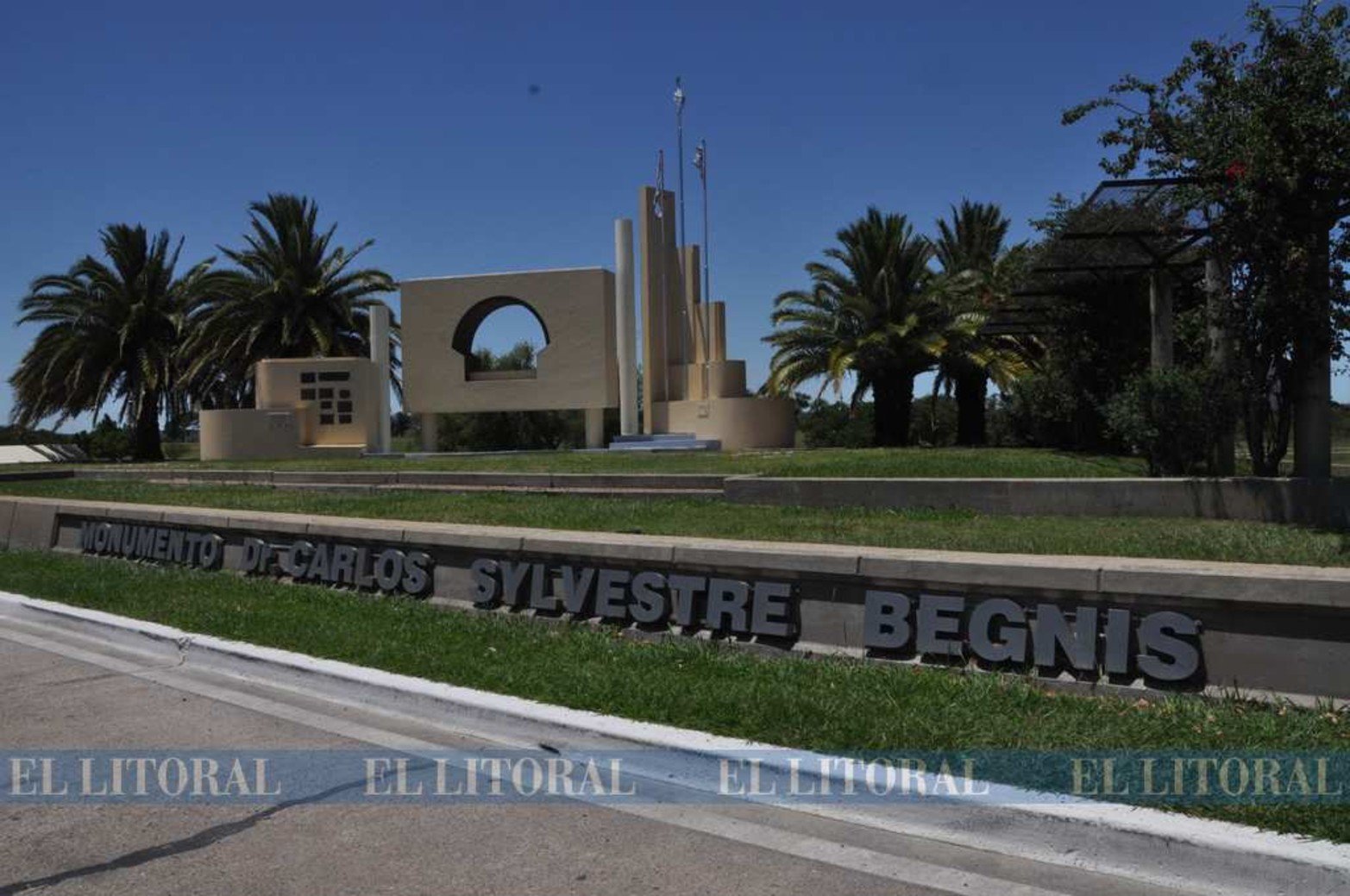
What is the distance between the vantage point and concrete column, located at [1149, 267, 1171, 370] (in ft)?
50.3

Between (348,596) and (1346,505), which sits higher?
(1346,505)

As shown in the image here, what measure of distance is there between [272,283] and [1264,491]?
36741mm

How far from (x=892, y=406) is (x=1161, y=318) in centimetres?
1896

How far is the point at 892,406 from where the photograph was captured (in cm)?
3453

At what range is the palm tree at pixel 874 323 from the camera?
106ft

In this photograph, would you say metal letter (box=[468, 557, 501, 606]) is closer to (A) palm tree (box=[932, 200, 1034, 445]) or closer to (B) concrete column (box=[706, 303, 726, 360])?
(A) palm tree (box=[932, 200, 1034, 445])

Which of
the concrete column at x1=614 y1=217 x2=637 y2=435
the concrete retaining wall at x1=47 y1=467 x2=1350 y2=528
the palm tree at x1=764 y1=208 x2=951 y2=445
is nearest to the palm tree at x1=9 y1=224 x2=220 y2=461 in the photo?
→ the concrete column at x1=614 y1=217 x2=637 y2=435

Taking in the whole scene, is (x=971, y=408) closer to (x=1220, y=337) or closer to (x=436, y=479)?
(x=436, y=479)

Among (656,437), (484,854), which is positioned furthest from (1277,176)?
(656,437)

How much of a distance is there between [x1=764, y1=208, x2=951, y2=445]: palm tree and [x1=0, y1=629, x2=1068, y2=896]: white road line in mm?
25845

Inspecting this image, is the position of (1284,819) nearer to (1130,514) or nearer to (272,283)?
(1130,514)

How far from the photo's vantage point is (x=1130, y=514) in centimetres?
1245

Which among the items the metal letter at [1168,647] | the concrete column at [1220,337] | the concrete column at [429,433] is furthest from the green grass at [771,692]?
the concrete column at [429,433]

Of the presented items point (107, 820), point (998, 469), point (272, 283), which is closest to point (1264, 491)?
point (998, 469)
